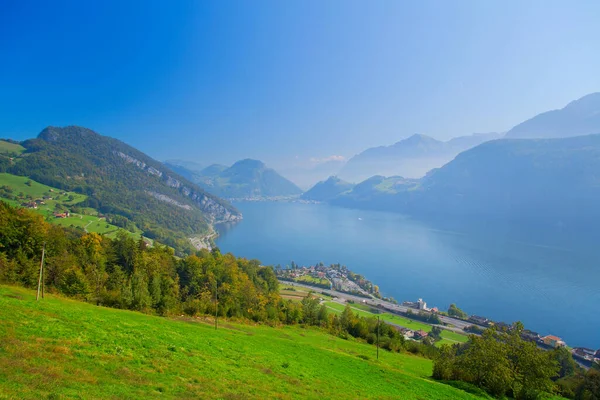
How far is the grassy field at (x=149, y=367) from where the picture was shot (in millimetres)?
9930

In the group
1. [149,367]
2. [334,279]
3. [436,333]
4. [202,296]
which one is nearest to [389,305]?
[436,333]

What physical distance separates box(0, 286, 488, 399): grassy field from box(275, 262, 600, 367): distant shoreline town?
52.9 m

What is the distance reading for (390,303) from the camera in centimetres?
10444

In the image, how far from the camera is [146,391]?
10.7 m

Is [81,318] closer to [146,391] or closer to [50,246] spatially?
[146,391]

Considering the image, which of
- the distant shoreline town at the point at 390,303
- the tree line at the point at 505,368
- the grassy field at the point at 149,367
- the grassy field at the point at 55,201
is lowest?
the distant shoreline town at the point at 390,303

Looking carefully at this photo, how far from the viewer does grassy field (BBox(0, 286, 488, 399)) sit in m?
9.93

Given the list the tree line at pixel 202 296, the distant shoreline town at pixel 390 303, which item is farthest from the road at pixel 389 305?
the tree line at pixel 202 296

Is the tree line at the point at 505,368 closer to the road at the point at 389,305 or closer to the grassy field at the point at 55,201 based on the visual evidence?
the road at the point at 389,305

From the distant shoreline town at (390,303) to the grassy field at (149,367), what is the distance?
174 ft

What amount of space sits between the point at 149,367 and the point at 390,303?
340ft

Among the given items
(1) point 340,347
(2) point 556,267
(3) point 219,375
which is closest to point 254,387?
(3) point 219,375

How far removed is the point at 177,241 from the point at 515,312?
153 meters

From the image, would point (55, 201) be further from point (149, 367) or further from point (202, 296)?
point (149, 367)
